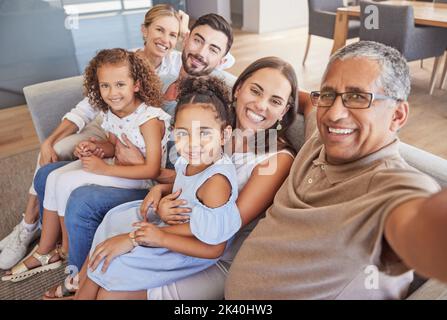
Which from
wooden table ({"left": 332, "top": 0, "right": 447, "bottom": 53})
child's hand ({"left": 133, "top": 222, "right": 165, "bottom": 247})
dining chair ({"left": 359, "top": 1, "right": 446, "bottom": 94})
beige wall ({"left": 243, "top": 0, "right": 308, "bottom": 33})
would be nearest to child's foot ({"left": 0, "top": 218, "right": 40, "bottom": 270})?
child's hand ({"left": 133, "top": 222, "right": 165, "bottom": 247})

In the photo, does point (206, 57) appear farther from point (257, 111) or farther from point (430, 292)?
point (430, 292)

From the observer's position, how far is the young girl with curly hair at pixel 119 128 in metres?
1.33

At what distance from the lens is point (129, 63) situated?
1355 mm

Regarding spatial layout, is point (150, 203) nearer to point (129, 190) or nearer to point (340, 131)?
point (129, 190)

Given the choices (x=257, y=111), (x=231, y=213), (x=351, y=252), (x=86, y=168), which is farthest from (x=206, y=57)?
(x=351, y=252)

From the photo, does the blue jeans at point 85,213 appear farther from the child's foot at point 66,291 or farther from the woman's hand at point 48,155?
the woman's hand at point 48,155

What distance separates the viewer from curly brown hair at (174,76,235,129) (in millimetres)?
1086

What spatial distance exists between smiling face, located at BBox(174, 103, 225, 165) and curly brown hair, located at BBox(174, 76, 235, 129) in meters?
0.02

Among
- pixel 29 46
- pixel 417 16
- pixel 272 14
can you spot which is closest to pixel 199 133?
pixel 417 16

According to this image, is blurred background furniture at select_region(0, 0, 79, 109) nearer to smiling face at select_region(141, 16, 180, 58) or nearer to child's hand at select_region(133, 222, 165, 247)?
smiling face at select_region(141, 16, 180, 58)

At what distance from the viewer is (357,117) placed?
2.70 feet

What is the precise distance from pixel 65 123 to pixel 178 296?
3.34ft

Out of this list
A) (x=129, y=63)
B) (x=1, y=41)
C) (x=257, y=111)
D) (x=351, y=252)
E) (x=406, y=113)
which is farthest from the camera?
(x=1, y=41)

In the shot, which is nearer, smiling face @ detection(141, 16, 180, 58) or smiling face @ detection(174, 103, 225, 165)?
smiling face @ detection(174, 103, 225, 165)
